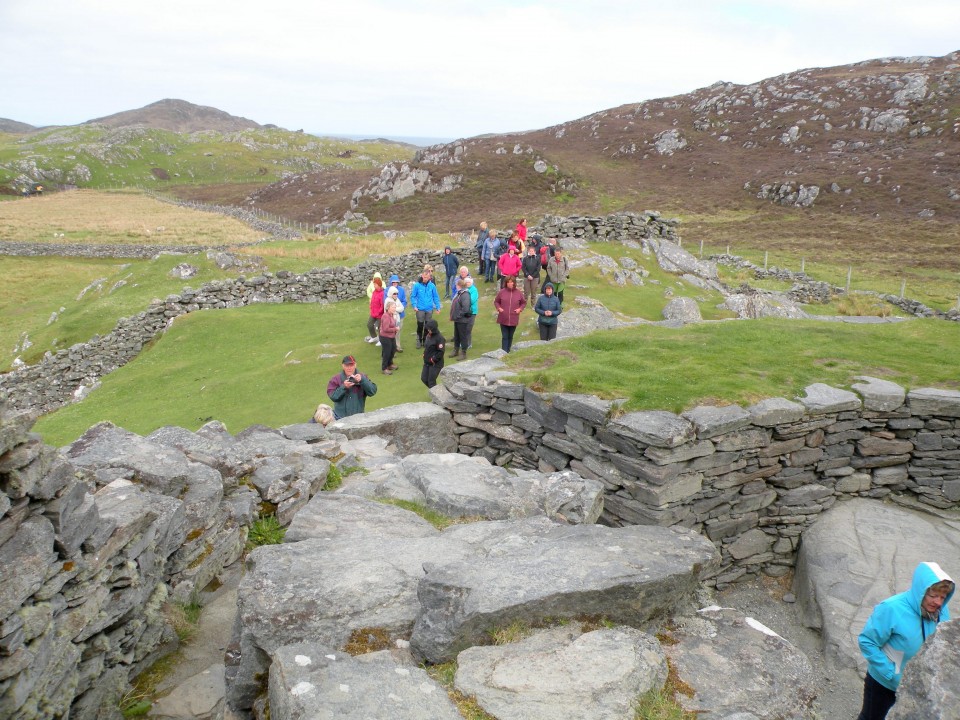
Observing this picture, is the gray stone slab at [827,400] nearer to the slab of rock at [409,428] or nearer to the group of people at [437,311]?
the slab of rock at [409,428]

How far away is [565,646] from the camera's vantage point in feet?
16.6

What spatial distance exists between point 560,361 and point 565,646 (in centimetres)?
789

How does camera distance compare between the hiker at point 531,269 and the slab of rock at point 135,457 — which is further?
the hiker at point 531,269

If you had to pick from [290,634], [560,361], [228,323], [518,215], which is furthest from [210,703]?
[518,215]

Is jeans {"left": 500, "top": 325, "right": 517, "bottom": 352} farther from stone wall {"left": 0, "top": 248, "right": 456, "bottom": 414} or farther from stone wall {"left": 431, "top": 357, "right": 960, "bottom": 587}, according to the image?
stone wall {"left": 0, "top": 248, "right": 456, "bottom": 414}

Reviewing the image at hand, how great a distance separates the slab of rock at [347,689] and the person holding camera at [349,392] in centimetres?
770

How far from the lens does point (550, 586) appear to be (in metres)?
5.41

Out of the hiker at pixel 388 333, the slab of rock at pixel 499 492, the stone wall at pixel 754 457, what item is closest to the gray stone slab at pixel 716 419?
the stone wall at pixel 754 457

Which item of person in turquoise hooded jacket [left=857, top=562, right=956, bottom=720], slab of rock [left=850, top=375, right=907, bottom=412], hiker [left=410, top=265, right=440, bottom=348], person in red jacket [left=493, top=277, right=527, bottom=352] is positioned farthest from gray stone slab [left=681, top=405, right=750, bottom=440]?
hiker [left=410, top=265, right=440, bottom=348]

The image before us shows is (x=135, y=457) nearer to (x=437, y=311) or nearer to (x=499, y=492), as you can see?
(x=499, y=492)

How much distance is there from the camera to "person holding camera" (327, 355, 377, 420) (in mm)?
12547

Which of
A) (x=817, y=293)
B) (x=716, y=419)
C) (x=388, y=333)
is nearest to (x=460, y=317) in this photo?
(x=388, y=333)

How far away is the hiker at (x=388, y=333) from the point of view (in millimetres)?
17297

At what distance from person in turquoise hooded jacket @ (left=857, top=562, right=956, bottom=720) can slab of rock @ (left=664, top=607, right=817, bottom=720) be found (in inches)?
37.8
